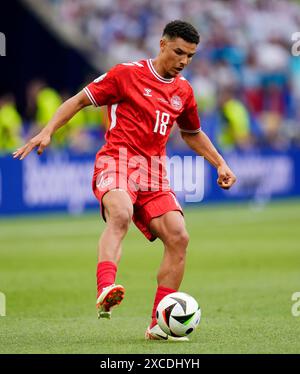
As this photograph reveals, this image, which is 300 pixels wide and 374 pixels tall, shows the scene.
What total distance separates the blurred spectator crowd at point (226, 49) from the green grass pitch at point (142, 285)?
6087mm

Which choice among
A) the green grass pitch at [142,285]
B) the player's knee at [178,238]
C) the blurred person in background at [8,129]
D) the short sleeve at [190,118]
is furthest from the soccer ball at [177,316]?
the blurred person in background at [8,129]

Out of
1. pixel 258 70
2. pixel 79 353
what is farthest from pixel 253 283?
pixel 258 70

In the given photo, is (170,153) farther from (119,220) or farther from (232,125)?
(119,220)

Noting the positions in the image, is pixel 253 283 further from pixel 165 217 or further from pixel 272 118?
pixel 272 118

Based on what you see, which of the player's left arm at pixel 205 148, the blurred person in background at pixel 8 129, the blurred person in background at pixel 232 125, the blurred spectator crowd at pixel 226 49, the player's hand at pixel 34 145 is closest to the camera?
the player's hand at pixel 34 145

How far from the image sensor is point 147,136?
8375 millimetres

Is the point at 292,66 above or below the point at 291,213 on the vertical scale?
above

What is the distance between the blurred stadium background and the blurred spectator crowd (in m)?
0.04

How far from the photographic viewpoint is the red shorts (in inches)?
324

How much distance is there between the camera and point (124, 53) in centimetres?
2903

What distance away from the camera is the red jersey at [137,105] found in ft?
27.4

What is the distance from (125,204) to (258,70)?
23.8 metres

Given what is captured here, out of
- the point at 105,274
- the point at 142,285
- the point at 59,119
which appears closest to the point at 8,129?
the point at 142,285

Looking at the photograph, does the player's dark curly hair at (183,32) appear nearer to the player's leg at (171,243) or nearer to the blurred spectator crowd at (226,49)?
the player's leg at (171,243)
